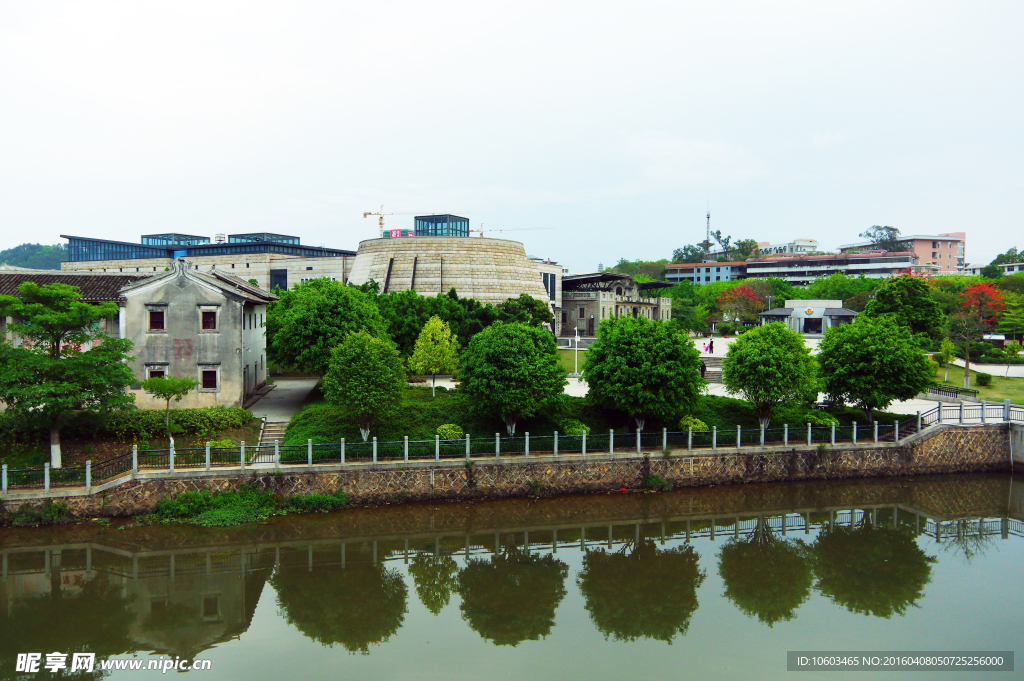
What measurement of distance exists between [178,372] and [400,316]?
12572 mm

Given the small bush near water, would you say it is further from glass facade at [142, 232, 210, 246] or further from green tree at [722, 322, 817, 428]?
glass facade at [142, 232, 210, 246]

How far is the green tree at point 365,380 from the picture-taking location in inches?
887

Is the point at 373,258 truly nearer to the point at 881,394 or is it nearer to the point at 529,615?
the point at 881,394

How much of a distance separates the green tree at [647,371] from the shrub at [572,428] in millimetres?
1371

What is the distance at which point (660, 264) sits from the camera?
449ft

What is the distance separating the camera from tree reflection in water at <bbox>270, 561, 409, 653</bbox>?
46.3 ft

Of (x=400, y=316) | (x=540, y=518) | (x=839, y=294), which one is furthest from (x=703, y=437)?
(x=839, y=294)

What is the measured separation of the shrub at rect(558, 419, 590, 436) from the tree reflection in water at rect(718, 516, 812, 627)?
6.42m

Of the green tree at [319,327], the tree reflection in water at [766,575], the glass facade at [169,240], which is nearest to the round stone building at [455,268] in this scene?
the green tree at [319,327]

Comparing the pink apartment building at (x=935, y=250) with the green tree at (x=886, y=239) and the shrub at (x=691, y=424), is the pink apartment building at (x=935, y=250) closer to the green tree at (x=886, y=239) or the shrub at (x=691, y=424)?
the green tree at (x=886, y=239)

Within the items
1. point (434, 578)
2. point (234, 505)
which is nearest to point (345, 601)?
point (434, 578)

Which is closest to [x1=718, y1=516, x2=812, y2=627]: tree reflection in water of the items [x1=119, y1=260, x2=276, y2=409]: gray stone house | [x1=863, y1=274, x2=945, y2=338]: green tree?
[x1=119, y1=260, x2=276, y2=409]: gray stone house

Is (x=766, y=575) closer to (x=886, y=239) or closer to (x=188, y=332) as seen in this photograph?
(x=188, y=332)

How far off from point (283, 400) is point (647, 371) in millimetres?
15472
